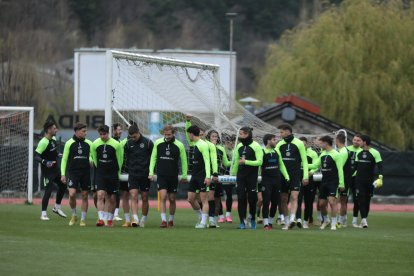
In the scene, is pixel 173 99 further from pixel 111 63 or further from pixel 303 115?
pixel 303 115

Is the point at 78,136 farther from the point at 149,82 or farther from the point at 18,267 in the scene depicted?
the point at 18,267

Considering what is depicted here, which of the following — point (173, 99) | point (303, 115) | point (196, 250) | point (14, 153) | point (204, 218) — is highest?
point (303, 115)

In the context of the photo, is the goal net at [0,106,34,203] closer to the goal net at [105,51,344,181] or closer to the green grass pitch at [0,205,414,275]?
the goal net at [105,51,344,181]

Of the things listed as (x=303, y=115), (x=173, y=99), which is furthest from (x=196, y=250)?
(x=303, y=115)

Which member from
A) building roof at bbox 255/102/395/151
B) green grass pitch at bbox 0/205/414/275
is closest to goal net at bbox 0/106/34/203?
green grass pitch at bbox 0/205/414/275

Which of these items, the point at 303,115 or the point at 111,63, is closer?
the point at 111,63

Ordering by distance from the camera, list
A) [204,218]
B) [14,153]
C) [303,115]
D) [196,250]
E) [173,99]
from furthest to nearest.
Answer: [303,115], [14,153], [173,99], [204,218], [196,250]

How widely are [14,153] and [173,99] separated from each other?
11724mm

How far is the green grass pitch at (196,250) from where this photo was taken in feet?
51.5

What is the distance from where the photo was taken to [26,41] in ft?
200

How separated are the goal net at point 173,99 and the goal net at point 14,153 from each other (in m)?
7.33

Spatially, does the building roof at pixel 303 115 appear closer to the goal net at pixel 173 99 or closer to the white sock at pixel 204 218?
the goal net at pixel 173 99

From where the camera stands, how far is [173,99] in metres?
28.1

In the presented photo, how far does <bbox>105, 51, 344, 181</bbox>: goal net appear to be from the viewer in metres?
27.4
